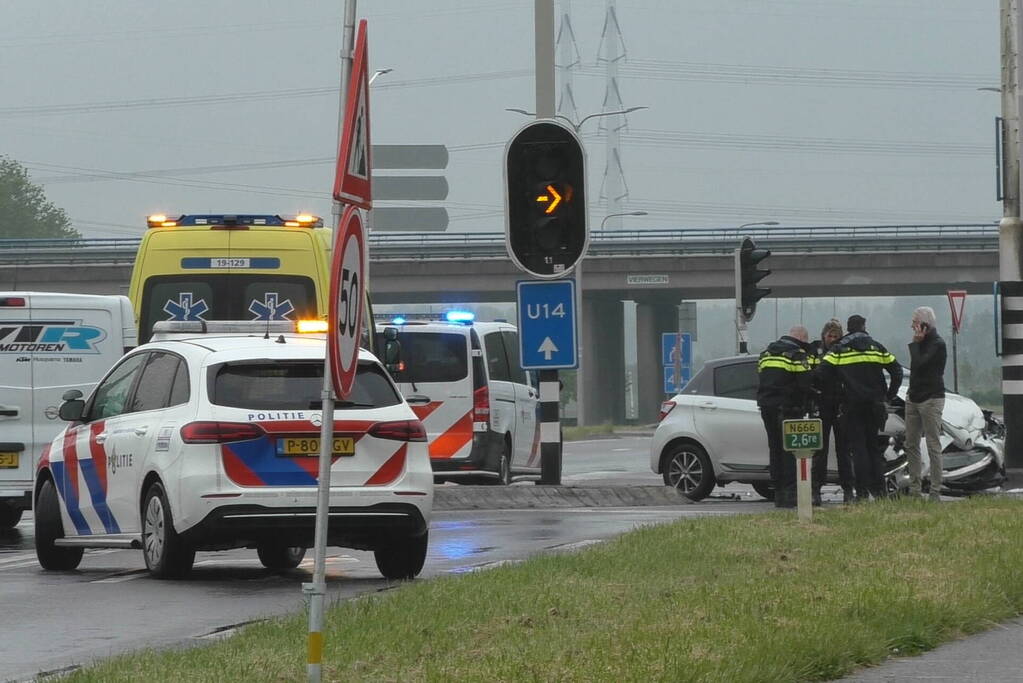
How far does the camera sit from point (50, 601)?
1204cm

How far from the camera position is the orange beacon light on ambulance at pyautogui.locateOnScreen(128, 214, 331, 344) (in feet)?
61.2

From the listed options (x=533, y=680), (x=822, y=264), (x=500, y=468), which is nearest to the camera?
(x=533, y=680)

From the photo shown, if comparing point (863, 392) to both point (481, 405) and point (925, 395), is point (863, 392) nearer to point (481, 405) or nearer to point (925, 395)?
point (925, 395)

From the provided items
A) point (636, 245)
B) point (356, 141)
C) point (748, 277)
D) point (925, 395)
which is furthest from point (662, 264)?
point (356, 141)

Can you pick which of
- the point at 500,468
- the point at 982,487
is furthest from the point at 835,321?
the point at 500,468

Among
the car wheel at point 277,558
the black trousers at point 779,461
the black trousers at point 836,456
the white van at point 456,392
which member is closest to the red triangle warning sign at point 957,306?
the white van at point 456,392

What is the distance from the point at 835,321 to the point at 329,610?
1041 centimetres

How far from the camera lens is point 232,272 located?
1873 cm

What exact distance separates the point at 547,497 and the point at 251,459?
8.58m

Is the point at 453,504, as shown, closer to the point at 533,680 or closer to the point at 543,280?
the point at 543,280

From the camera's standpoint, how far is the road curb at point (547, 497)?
20844 millimetres

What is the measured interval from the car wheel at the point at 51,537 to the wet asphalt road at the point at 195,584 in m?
0.13

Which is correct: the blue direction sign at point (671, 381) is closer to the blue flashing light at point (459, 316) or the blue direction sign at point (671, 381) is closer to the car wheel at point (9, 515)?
the blue flashing light at point (459, 316)

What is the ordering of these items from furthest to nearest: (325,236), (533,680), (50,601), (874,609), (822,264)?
1. (822,264)
2. (325,236)
3. (50,601)
4. (874,609)
5. (533,680)
